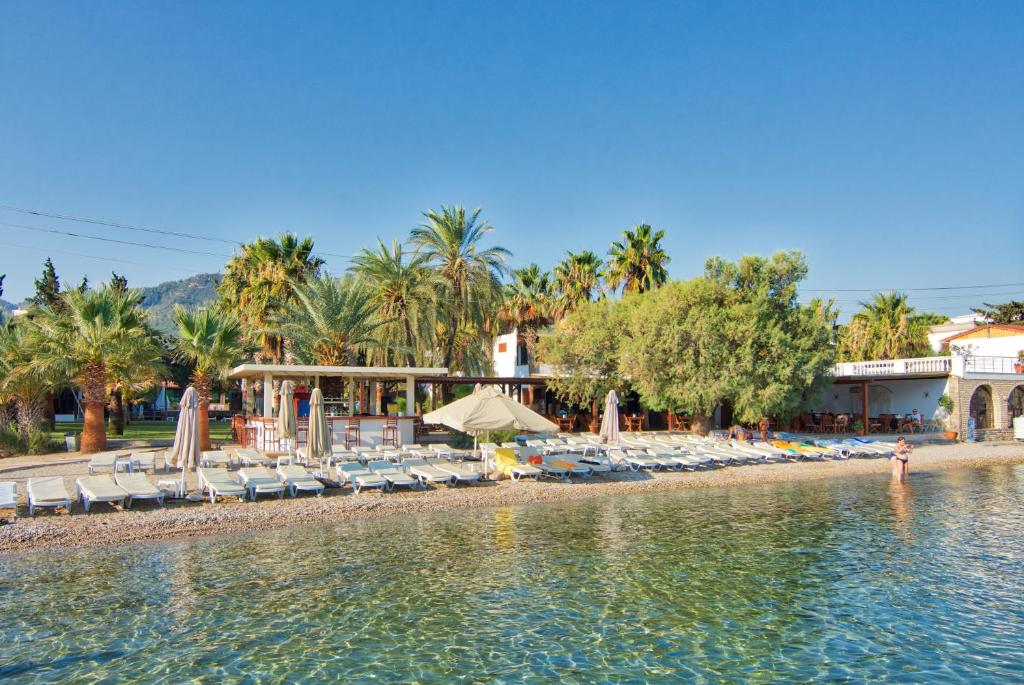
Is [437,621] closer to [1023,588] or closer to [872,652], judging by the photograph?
[872,652]

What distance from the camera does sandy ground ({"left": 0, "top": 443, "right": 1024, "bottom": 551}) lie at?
1276cm

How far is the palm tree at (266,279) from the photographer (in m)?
34.8

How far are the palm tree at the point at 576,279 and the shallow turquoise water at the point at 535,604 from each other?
82.0ft

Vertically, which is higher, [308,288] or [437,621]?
[308,288]

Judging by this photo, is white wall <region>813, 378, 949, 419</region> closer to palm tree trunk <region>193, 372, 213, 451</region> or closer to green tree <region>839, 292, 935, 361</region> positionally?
green tree <region>839, 292, 935, 361</region>

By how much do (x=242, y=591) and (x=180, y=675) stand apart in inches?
103

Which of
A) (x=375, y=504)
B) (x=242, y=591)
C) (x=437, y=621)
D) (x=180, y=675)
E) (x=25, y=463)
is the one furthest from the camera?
(x=25, y=463)

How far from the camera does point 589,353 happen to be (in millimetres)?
29266

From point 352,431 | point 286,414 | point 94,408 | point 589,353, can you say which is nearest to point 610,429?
point 589,353

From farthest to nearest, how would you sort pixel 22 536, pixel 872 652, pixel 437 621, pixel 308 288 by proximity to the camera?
pixel 308 288 < pixel 22 536 < pixel 437 621 < pixel 872 652

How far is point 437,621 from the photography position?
8.88m

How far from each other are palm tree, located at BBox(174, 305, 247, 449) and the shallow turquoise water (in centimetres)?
1233

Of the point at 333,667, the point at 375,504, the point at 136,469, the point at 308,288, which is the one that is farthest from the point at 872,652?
the point at 308,288

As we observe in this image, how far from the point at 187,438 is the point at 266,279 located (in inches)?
841
